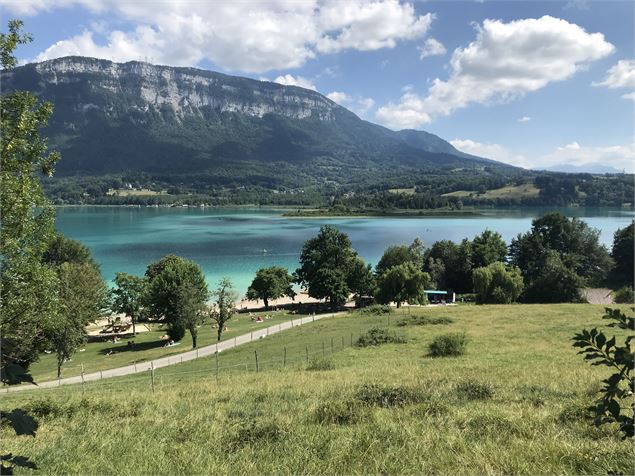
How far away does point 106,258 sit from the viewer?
103 metres

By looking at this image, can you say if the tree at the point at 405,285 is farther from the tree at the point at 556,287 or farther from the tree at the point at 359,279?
the tree at the point at 556,287

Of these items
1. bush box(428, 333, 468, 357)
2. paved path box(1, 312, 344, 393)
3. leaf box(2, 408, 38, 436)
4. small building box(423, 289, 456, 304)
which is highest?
leaf box(2, 408, 38, 436)

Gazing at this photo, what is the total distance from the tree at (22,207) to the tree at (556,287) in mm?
63652

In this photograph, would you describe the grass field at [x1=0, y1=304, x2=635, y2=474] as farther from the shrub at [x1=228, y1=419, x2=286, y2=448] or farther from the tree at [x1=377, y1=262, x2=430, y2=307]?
the tree at [x1=377, y1=262, x2=430, y2=307]

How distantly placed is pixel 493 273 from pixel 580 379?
5322cm

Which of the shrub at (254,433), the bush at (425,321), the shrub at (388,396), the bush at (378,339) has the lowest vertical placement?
the bush at (425,321)

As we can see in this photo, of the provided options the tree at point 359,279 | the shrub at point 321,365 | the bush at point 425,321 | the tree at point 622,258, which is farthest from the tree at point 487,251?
the shrub at point 321,365

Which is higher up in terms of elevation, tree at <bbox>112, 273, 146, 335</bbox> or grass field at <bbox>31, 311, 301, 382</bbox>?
tree at <bbox>112, 273, 146, 335</bbox>

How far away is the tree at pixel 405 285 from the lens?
2421 inches

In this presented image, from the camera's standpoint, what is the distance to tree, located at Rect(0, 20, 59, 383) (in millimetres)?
9695

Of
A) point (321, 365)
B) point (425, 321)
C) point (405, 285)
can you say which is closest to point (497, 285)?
point (405, 285)

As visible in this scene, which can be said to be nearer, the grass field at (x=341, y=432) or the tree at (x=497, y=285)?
the grass field at (x=341, y=432)

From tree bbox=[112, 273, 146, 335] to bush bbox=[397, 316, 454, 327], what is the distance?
113 ft

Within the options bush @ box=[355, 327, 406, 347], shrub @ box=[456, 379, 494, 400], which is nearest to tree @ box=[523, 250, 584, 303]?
bush @ box=[355, 327, 406, 347]
